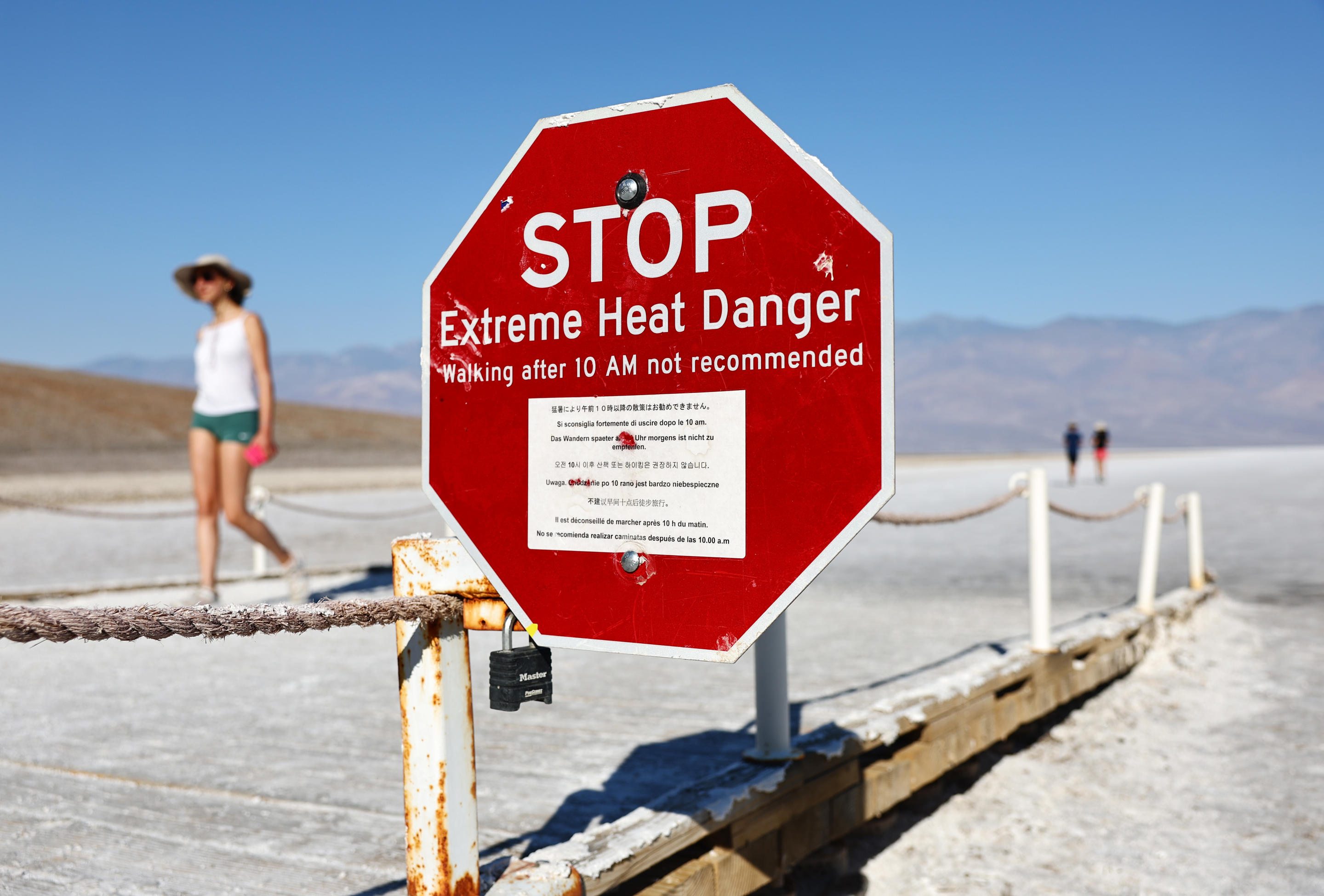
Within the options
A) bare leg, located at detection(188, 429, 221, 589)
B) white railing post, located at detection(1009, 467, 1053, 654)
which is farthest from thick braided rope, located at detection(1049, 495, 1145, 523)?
bare leg, located at detection(188, 429, 221, 589)

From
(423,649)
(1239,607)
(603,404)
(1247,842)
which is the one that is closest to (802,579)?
(603,404)

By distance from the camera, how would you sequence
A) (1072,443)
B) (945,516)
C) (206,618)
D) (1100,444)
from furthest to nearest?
(1100,444) < (1072,443) < (945,516) < (206,618)

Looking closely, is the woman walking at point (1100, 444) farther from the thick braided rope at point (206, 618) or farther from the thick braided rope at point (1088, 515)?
the thick braided rope at point (206, 618)

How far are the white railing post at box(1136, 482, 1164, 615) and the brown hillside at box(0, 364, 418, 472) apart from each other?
1570 inches

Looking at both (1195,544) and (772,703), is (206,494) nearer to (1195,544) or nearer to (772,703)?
(772,703)

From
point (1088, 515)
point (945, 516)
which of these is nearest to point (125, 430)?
point (1088, 515)

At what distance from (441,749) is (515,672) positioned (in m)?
0.18

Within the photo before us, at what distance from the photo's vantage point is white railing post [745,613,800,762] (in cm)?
328

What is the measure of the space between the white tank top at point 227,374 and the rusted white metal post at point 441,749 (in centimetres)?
480

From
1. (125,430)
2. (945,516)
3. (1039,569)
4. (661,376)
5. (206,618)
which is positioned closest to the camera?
(206,618)

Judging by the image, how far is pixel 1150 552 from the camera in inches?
299

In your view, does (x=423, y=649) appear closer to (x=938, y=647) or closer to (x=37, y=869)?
(x=37, y=869)

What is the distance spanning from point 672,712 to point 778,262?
10.6ft

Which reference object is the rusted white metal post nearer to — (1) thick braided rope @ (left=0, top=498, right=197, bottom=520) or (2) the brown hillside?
(1) thick braided rope @ (left=0, top=498, right=197, bottom=520)
